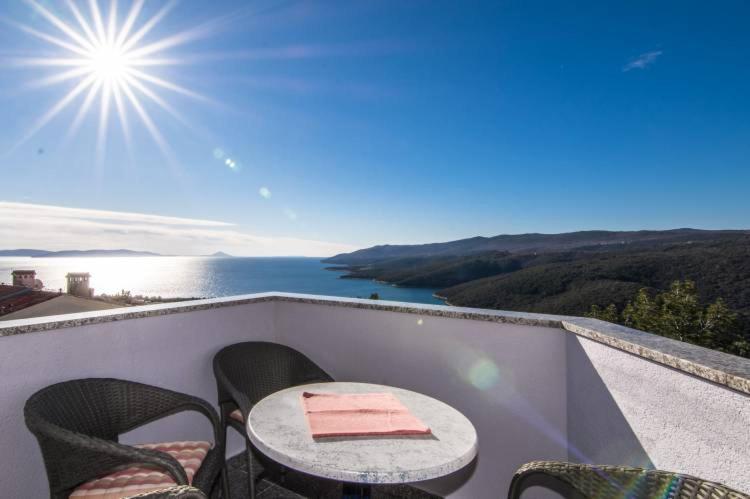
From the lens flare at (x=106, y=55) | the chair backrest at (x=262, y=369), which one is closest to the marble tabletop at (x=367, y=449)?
the chair backrest at (x=262, y=369)

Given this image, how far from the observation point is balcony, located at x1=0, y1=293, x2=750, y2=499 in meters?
1.09

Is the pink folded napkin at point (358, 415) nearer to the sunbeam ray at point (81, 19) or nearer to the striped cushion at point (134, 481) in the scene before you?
the striped cushion at point (134, 481)

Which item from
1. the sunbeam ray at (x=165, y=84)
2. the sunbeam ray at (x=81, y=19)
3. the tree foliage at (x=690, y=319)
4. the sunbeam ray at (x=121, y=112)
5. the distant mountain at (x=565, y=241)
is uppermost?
the sunbeam ray at (x=81, y=19)

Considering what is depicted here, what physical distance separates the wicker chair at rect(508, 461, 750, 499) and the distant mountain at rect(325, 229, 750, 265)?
3364 centimetres

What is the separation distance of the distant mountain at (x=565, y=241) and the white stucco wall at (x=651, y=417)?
32.9 meters

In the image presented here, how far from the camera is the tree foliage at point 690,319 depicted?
16.5 meters

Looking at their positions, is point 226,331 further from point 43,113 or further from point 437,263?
point 437,263

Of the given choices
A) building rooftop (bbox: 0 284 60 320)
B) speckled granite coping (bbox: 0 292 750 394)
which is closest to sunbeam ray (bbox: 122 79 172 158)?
building rooftop (bbox: 0 284 60 320)

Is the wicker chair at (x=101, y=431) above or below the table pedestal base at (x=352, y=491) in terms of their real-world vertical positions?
above

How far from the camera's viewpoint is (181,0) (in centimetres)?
434

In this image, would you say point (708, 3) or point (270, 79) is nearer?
point (270, 79)

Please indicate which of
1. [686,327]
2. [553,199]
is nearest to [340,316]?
[686,327]

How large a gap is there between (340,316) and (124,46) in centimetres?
379

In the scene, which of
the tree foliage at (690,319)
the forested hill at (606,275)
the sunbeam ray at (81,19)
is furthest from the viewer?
the forested hill at (606,275)
